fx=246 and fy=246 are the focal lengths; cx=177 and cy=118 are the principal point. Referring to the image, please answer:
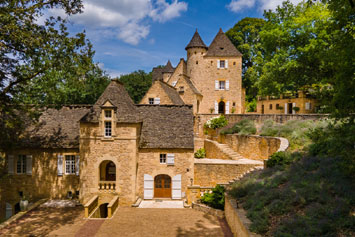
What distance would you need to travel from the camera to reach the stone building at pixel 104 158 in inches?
650

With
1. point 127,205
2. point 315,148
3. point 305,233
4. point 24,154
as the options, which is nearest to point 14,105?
point 24,154

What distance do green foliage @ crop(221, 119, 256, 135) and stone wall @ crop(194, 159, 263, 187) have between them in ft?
16.6

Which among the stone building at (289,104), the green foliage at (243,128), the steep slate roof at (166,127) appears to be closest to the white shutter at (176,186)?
the steep slate roof at (166,127)

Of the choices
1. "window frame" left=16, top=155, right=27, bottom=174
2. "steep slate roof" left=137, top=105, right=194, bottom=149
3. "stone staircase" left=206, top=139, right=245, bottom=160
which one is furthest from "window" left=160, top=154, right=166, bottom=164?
"window frame" left=16, top=155, right=27, bottom=174

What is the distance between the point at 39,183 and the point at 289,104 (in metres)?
29.4

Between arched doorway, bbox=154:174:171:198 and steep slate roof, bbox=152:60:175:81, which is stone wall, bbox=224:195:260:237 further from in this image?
steep slate roof, bbox=152:60:175:81

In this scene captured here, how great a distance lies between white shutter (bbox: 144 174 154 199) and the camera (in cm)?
1767

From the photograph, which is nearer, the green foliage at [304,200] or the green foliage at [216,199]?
the green foliage at [304,200]

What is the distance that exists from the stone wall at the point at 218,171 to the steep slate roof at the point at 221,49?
19.0 meters

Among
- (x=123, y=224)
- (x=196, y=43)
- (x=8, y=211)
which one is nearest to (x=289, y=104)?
(x=196, y=43)

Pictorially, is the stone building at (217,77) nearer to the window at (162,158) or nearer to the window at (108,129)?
the window at (162,158)

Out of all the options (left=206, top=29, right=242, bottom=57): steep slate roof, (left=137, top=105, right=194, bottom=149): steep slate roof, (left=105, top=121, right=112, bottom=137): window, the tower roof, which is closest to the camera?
(left=105, top=121, right=112, bottom=137): window

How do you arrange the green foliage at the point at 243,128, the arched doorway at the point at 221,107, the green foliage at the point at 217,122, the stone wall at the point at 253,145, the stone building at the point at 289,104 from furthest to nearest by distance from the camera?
the arched doorway at the point at 221,107
the stone building at the point at 289,104
the green foliage at the point at 217,122
the green foliage at the point at 243,128
the stone wall at the point at 253,145

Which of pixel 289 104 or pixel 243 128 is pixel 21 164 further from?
pixel 289 104
